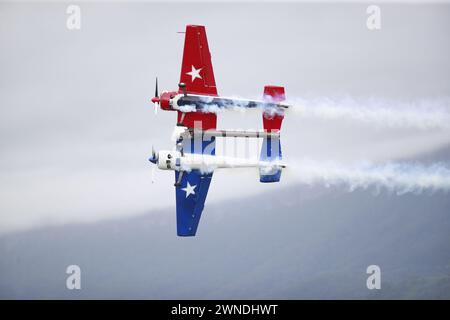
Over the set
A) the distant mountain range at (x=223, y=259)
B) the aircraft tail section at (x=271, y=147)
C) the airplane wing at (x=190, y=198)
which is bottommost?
the distant mountain range at (x=223, y=259)

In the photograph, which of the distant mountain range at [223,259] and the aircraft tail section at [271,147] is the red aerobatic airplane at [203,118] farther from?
the distant mountain range at [223,259]

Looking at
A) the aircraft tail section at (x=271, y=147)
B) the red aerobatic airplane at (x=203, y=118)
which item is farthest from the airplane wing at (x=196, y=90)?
the aircraft tail section at (x=271, y=147)

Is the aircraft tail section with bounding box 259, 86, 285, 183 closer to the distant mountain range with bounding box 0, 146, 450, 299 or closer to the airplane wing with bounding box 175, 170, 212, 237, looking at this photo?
the airplane wing with bounding box 175, 170, 212, 237

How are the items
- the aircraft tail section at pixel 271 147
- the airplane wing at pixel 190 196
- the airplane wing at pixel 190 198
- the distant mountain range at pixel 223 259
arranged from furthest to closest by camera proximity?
1. the distant mountain range at pixel 223 259
2. the airplane wing at pixel 190 198
3. the airplane wing at pixel 190 196
4. the aircraft tail section at pixel 271 147

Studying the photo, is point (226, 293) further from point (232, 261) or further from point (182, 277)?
point (232, 261)

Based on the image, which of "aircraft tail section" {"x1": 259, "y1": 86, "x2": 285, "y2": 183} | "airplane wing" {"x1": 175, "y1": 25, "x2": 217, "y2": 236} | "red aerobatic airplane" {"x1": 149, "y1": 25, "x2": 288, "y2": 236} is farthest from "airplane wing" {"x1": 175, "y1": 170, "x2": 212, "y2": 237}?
"aircraft tail section" {"x1": 259, "y1": 86, "x2": 285, "y2": 183}

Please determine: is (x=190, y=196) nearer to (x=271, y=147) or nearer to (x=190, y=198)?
(x=190, y=198)

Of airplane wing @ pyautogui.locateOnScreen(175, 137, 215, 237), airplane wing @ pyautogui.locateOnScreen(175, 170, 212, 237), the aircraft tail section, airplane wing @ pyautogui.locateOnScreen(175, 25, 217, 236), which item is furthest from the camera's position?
airplane wing @ pyautogui.locateOnScreen(175, 170, 212, 237)

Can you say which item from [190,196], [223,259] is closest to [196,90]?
[190,196]

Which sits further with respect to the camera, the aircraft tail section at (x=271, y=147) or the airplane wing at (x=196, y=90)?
the airplane wing at (x=196, y=90)
